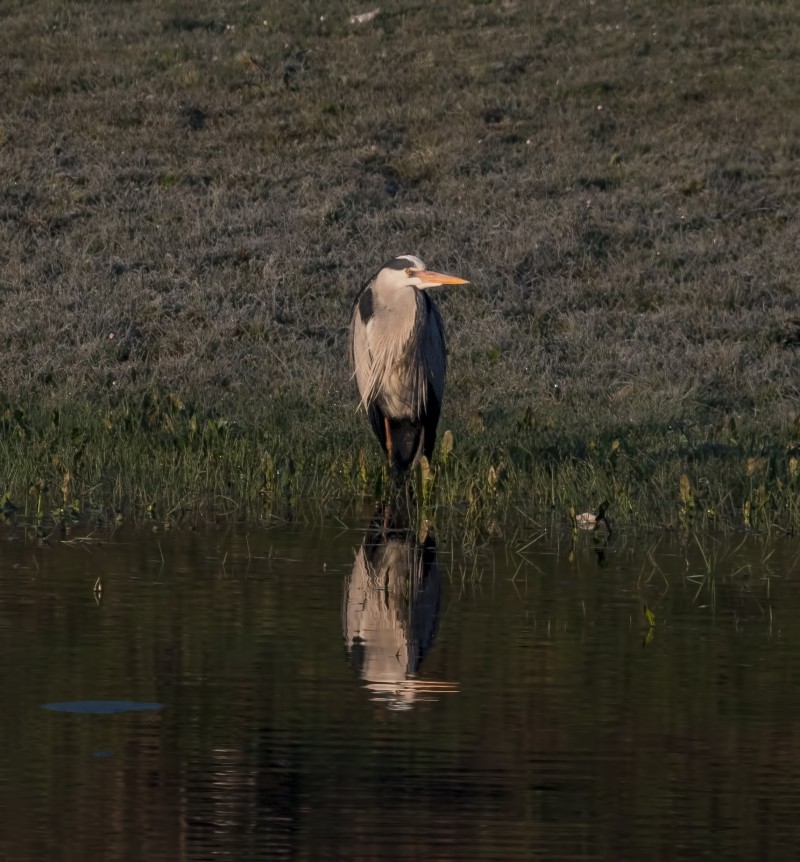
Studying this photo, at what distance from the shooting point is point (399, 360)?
13.9 meters

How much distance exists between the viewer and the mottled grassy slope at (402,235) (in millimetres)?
14406

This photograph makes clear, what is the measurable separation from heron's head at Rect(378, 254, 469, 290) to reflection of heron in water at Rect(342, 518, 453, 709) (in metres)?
2.50

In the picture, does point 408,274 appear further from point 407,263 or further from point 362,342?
Result: point 362,342

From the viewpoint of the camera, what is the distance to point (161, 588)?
30.9ft

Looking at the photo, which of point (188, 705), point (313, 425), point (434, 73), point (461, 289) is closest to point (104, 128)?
point (434, 73)

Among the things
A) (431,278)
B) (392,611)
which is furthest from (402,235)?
(392,611)

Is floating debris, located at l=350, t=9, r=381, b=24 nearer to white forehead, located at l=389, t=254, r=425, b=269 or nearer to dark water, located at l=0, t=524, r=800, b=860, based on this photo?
white forehead, located at l=389, t=254, r=425, b=269

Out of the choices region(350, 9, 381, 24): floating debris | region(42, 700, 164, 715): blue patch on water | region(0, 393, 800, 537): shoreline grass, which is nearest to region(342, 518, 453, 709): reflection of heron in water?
region(0, 393, 800, 537): shoreline grass

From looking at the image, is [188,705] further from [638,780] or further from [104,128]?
[104,128]

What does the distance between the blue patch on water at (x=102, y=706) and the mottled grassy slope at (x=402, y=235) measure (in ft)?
17.3

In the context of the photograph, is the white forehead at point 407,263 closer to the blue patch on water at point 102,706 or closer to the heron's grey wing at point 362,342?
the heron's grey wing at point 362,342

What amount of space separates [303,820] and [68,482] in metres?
6.98

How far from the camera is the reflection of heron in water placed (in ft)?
24.5

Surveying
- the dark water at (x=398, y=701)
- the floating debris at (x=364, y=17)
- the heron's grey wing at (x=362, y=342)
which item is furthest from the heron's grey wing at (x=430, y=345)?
the floating debris at (x=364, y=17)
